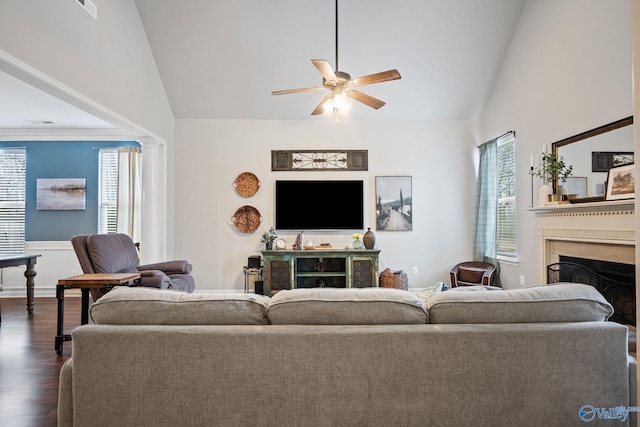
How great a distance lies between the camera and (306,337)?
1.43 meters

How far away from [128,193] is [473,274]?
5.65 metres

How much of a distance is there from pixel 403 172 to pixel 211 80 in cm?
330

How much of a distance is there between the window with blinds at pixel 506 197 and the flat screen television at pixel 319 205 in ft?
6.72

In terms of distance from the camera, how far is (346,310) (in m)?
1.52

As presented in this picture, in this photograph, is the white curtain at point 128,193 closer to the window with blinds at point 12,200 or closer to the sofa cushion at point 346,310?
the window with blinds at point 12,200

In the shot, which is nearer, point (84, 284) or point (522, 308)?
point (522, 308)

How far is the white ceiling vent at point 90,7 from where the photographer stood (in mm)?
3380

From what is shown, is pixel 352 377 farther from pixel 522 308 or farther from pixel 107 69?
pixel 107 69

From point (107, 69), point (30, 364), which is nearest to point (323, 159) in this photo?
point (107, 69)

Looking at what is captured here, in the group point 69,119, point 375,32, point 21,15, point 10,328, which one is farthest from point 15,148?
point 375,32

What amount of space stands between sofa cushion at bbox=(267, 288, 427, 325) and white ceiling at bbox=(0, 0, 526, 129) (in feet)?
13.9

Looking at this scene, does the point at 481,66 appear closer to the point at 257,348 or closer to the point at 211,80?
the point at 211,80

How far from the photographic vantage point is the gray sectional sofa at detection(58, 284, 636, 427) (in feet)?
4.61

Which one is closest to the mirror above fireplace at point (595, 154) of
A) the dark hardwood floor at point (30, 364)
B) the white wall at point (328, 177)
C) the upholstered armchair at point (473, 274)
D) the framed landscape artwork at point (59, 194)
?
the upholstered armchair at point (473, 274)
